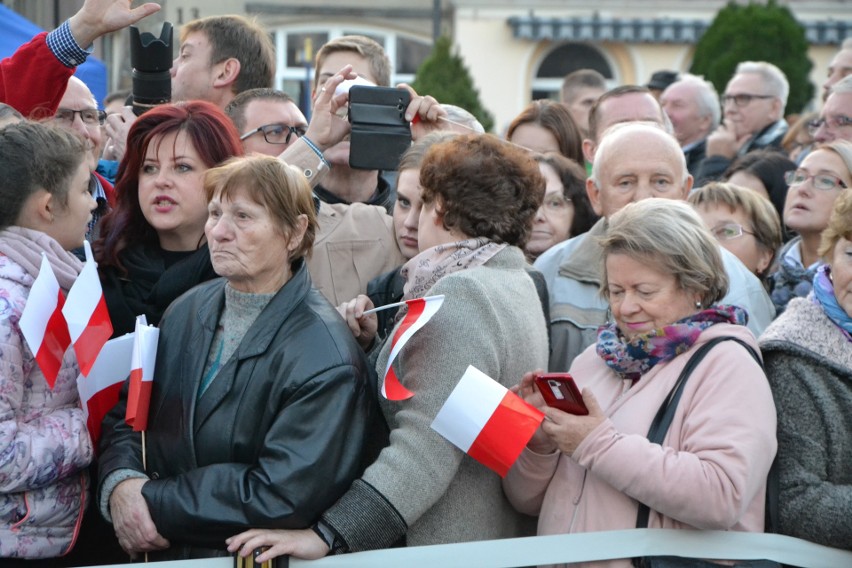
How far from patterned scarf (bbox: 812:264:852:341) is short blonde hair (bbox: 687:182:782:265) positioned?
117 cm

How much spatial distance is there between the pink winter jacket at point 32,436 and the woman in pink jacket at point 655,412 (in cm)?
123

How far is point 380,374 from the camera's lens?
3232 millimetres

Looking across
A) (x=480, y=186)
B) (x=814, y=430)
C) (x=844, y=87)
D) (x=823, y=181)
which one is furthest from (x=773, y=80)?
(x=814, y=430)

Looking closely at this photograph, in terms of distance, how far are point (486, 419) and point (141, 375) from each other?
0.96 m

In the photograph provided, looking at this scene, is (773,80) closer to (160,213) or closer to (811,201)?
(811,201)

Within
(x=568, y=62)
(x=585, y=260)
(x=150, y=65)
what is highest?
(x=150, y=65)

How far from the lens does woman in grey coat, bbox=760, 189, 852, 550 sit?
300 centimetres

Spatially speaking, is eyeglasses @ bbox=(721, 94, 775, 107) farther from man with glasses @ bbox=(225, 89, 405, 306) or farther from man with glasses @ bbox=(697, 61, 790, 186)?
man with glasses @ bbox=(225, 89, 405, 306)

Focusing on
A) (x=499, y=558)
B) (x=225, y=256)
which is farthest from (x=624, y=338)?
(x=225, y=256)

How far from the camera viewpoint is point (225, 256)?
3145mm

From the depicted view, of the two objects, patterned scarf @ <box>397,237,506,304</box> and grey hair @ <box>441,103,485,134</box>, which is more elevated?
grey hair @ <box>441,103,485,134</box>

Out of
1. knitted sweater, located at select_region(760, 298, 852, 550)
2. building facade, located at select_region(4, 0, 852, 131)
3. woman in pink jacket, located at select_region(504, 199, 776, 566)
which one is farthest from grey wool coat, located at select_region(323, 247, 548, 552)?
building facade, located at select_region(4, 0, 852, 131)

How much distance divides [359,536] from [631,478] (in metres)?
0.71

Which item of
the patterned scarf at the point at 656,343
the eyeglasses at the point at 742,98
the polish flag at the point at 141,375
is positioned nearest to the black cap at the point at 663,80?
the eyeglasses at the point at 742,98
